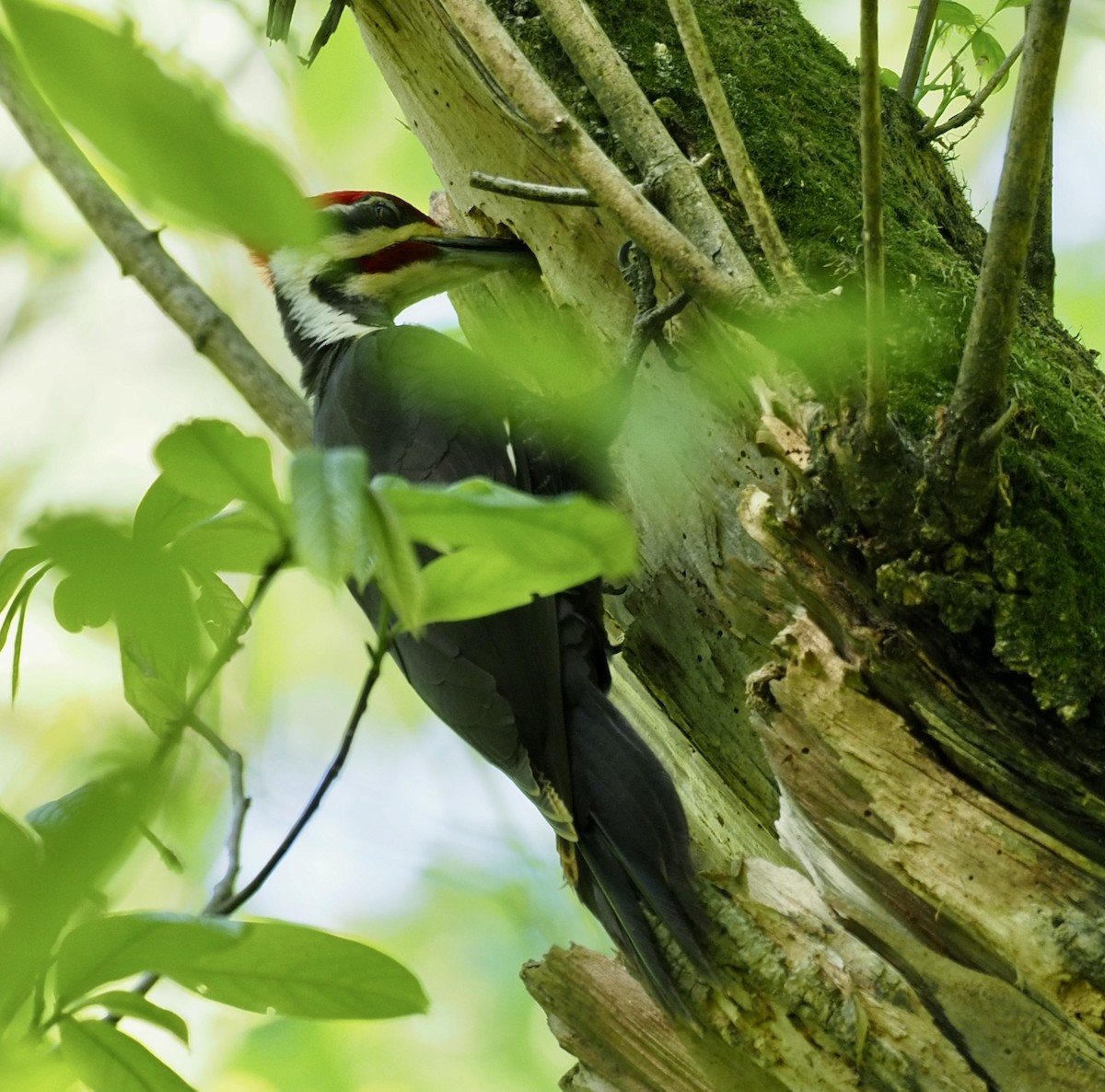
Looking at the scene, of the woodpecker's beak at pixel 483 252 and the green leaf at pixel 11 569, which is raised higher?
the woodpecker's beak at pixel 483 252

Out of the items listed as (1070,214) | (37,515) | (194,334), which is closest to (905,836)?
(194,334)

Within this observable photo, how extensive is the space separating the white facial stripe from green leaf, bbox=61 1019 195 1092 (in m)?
2.01

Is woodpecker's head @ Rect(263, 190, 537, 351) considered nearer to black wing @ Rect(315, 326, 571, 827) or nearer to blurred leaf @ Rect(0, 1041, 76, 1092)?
black wing @ Rect(315, 326, 571, 827)

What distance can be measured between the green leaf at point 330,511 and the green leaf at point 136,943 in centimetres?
26

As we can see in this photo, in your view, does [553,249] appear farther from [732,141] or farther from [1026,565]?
[1026,565]

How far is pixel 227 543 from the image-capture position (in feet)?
2.49

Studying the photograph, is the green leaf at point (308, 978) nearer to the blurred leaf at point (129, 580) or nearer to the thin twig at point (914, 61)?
the blurred leaf at point (129, 580)

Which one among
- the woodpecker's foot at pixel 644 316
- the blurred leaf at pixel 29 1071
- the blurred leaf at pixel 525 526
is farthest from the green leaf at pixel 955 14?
the blurred leaf at pixel 29 1071

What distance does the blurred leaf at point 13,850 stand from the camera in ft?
1.89

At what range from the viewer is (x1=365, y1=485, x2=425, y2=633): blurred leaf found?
0.55 m

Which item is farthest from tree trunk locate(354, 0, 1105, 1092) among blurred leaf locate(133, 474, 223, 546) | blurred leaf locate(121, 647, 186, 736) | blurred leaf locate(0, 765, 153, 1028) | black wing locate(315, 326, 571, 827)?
blurred leaf locate(0, 765, 153, 1028)

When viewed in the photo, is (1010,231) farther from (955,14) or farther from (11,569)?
(955,14)

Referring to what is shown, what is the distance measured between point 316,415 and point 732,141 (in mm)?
1262

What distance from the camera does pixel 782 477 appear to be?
1.56 m
